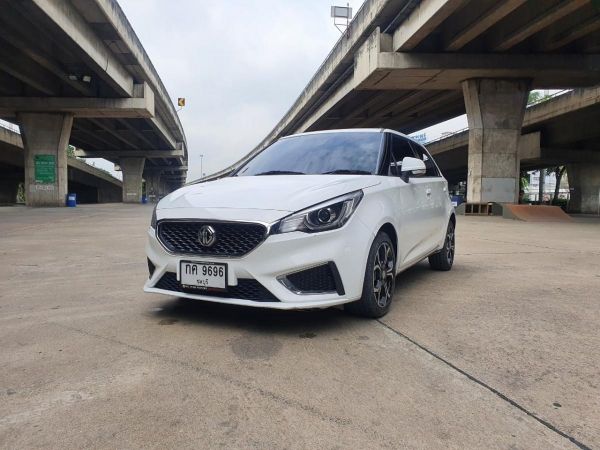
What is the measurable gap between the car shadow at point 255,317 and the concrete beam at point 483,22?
557 inches

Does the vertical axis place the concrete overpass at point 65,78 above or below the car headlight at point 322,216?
above

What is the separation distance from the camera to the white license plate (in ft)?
9.96

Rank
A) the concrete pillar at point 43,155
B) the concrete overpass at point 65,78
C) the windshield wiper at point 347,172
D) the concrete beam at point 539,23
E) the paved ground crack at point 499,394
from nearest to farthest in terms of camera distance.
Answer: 1. the paved ground crack at point 499,394
2. the windshield wiper at point 347,172
3. the concrete beam at point 539,23
4. the concrete overpass at point 65,78
5. the concrete pillar at point 43,155

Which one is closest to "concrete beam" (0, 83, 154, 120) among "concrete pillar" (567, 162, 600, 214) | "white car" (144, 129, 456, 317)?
"white car" (144, 129, 456, 317)

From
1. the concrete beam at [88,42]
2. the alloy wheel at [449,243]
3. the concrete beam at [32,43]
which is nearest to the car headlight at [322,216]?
the alloy wheel at [449,243]

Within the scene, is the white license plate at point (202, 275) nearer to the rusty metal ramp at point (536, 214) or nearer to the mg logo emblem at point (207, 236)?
the mg logo emblem at point (207, 236)

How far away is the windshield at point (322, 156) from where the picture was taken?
4027 mm

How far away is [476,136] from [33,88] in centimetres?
2329

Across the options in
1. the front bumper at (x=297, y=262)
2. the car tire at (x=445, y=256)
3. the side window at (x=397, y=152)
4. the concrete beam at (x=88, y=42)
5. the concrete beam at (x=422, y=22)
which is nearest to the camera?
the front bumper at (x=297, y=262)

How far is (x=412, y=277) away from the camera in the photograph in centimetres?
525

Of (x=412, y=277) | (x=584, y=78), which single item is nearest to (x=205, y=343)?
(x=412, y=277)

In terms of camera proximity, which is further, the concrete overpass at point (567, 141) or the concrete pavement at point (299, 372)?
the concrete overpass at point (567, 141)

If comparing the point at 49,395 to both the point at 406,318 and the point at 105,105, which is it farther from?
the point at 105,105

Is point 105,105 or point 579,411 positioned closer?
point 579,411
